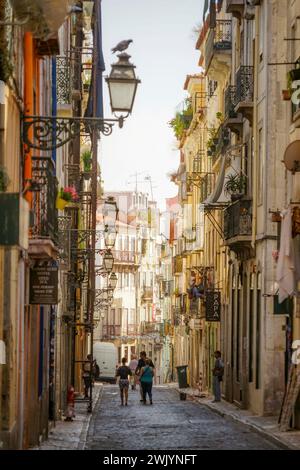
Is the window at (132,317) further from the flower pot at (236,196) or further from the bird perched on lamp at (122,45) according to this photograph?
the bird perched on lamp at (122,45)

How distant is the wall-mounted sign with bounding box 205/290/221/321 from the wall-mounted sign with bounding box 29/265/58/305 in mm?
26562

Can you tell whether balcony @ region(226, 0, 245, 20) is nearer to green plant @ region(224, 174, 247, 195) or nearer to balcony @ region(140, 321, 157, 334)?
green plant @ region(224, 174, 247, 195)

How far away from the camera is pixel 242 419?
→ 106ft

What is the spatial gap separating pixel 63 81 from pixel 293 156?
7.38m

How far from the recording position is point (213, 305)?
48.5 metres

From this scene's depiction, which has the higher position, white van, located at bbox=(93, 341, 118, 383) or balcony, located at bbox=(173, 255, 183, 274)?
balcony, located at bbox=(173, 255, 183, 274)

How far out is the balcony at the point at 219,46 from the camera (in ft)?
149

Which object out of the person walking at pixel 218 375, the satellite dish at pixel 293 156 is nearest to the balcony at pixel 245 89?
the person walking at pixel 218 375

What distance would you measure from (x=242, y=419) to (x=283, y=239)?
7.64 metres

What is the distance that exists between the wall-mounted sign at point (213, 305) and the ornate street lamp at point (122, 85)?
3149 cm

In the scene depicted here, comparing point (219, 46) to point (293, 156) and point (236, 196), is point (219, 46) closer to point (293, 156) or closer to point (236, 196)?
point (236, 196)

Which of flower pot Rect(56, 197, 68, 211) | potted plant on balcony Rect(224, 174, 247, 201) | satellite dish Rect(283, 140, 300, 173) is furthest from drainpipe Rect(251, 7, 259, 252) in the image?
flower pot Rect(56, 197, 68, 211)

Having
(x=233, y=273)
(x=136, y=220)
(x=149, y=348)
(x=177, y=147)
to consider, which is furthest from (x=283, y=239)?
(x=136, y=220)

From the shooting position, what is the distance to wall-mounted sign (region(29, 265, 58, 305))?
21469 mm
